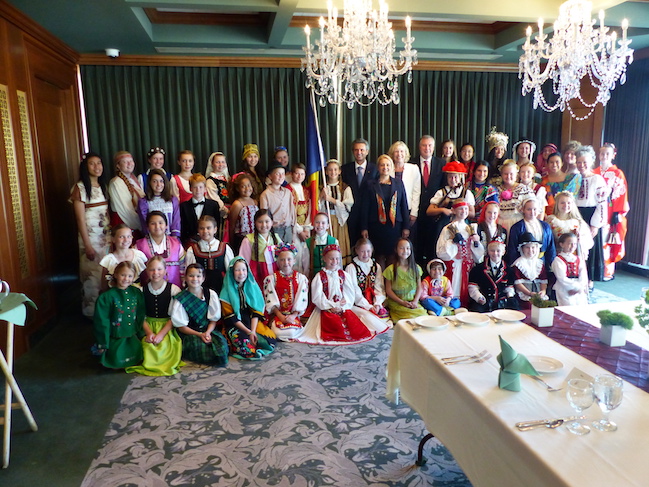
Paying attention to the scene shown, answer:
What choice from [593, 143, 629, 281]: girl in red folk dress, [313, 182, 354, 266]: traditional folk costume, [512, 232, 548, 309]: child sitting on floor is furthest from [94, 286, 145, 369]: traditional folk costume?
[593, 143, 629, 281]: girl in red folk dress

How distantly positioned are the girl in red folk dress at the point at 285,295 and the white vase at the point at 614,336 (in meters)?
2.33

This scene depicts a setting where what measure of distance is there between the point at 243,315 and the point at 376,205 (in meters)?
1.74

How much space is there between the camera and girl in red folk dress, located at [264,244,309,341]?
3.92m

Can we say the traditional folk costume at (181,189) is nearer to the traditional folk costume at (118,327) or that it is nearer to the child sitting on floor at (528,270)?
the traditional folk costume at (118,327)

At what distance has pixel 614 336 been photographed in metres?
2.04

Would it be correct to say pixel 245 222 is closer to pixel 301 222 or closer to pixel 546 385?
pixel 301 222

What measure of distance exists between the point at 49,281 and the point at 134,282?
122cm

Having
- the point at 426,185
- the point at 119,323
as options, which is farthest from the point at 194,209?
the point at 426,185

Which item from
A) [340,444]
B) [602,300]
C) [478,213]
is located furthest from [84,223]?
[602,300]

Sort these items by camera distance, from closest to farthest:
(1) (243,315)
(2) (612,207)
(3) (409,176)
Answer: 1. (1) (243,315)
2. (3) (409,176)
3. (2) (612,207)

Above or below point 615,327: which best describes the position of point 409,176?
above

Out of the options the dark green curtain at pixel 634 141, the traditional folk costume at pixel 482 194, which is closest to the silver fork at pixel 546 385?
the traditional folk costume at pixel 482 194

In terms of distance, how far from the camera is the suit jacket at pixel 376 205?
468 cm

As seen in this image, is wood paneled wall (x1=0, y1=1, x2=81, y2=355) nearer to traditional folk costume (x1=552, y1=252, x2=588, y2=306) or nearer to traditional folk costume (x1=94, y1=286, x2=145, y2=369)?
traditional folk costume (x1=94, y1=286, x2=145, y2=369)
